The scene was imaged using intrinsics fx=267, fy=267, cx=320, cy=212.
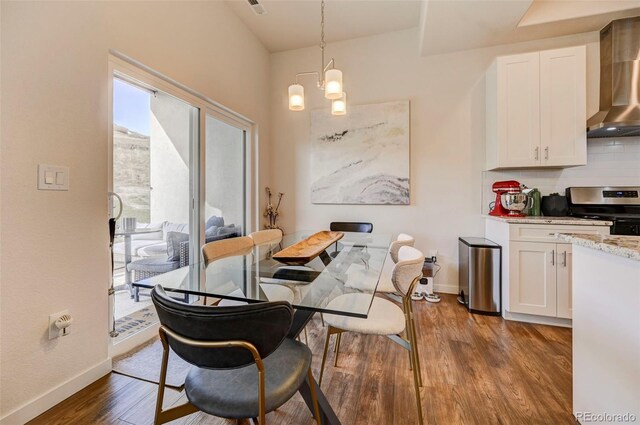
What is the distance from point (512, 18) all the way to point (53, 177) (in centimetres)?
382

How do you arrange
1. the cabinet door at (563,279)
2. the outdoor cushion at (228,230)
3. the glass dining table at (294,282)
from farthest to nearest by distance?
1. the outdoor cushion at (228,230)
2. the cabinet door at (563,279)
3. the glass dining table at (294,282)

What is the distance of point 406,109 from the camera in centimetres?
329

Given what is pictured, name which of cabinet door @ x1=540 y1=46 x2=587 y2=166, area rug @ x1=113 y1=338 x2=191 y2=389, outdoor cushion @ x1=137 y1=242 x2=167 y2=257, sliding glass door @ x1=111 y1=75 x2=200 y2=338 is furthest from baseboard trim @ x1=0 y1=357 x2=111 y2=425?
cabinet door @ x1=540 y1=46 x2=587 y2=166

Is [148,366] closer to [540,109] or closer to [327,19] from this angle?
[327,19]

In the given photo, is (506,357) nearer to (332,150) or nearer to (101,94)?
(332,150)

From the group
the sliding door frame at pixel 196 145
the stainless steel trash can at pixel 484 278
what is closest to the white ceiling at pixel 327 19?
the sliding door frame at pixel 196 145

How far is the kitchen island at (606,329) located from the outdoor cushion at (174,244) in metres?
A: 2.81

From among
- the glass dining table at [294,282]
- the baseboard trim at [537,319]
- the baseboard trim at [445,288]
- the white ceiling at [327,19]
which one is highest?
the white ceiling at [327,19]

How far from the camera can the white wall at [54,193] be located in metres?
1.29

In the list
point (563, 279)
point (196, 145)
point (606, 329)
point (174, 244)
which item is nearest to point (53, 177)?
point (174, 244)

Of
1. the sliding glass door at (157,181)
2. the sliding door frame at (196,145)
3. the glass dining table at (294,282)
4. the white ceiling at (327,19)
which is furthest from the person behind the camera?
the white ceiling at (327,19)

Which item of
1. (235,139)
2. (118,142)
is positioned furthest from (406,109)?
(118,142)

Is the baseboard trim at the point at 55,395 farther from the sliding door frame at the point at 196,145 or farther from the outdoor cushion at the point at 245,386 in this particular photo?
the outdoor cushion at the point at 245,386

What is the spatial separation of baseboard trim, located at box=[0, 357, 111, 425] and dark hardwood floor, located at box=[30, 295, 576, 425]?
0.11 ft
